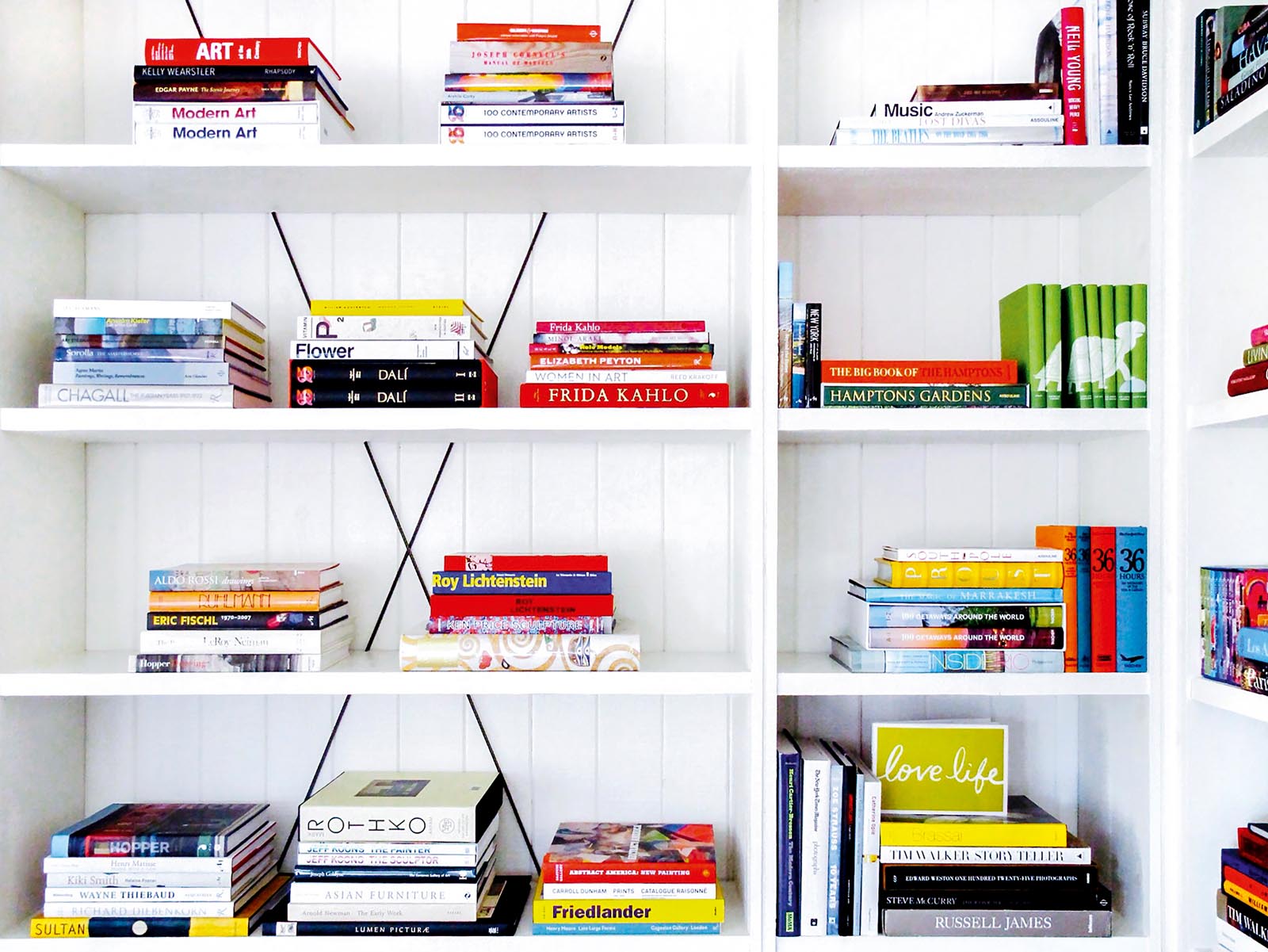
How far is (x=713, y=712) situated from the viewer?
1747 mm

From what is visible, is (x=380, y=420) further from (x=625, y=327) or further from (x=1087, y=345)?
(x=1087, y=345)

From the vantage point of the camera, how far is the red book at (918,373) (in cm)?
148

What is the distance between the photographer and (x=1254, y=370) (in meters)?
1.27

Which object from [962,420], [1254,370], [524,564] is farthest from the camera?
[524,564]

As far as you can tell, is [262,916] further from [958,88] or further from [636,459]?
[958,88]

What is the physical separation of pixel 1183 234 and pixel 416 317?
1.12 meters

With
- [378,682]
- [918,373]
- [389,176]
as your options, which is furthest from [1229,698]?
[389,176]

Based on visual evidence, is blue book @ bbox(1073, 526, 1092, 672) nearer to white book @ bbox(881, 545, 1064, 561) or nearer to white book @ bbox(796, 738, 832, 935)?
white book @ bbox(881, 545, 1064, 561)

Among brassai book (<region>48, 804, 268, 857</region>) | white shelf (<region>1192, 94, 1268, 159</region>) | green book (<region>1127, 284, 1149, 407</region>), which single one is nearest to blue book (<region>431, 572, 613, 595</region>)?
brassai book (<region>48, 804, 268, 857</region>)

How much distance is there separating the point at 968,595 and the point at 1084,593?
17 cm

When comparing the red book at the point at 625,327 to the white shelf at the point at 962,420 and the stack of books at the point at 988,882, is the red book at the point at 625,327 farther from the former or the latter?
the stack of books at the point at 988,882

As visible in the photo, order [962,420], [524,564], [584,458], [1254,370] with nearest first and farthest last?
[1254,370], [962,420], [524,564], [584,458]

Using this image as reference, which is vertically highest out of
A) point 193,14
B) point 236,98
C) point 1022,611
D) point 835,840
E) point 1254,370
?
point 193,14

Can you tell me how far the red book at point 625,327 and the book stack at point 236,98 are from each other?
0.46 metres
